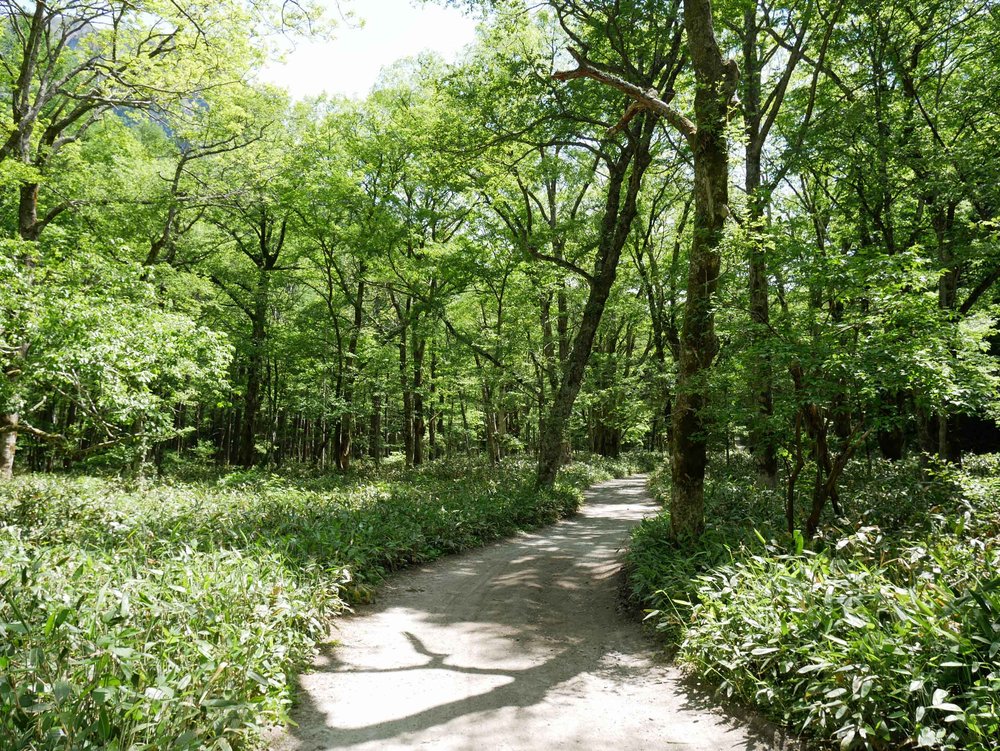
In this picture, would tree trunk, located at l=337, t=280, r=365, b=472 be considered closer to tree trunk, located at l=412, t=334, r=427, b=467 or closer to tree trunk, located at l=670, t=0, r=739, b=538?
tree trunk, located at l=412, t=334, r=427, b=467

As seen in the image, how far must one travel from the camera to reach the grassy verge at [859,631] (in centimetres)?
300

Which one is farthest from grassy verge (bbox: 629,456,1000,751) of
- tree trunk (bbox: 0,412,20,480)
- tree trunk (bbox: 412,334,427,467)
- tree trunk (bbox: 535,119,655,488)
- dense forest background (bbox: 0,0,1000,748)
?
tree trunk (bbox: 412,334,427,467)

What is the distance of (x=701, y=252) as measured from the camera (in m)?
6.96

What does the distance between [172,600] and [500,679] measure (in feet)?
8.92

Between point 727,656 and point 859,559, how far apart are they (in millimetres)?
1732

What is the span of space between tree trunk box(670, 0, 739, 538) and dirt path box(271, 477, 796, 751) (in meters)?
1.84

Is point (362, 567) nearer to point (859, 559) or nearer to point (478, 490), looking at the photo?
point (859, 559)

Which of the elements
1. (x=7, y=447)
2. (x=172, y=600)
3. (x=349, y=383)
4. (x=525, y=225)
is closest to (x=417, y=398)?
(x=349, y=383)

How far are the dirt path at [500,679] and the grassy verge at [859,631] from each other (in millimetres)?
392

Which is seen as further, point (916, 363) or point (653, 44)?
point (653, 44)

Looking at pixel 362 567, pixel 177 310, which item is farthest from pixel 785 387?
pixel 177 310

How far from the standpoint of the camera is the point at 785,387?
231 inches

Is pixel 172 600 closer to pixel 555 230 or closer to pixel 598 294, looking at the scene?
pixel 598 294

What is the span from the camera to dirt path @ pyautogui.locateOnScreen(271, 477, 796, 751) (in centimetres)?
371
